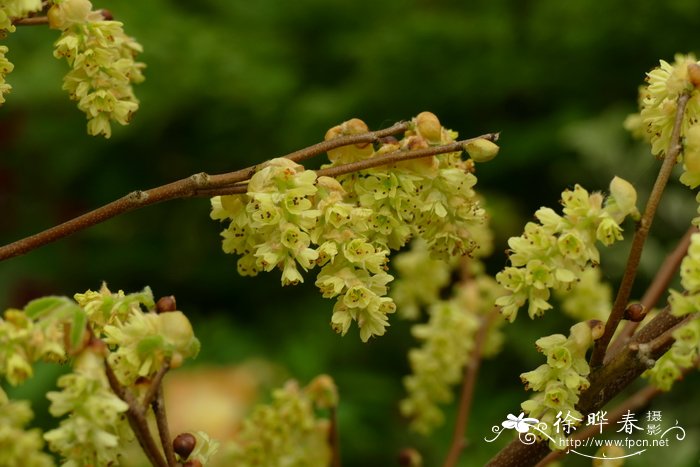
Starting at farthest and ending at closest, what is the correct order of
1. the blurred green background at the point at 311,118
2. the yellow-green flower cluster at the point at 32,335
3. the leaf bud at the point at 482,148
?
the blurred green background at the point at 311,118, the leaf bud at the point at 482,148, the yellow-green flower cluster at the point at 32,335

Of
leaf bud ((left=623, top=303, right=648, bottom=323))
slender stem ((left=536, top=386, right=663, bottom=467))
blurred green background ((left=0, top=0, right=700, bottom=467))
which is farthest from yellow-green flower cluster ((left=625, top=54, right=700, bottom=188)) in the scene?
blurred green background ((left=0, top=0, right=700, bottom=467))

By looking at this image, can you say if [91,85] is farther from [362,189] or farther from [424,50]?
[424,50]

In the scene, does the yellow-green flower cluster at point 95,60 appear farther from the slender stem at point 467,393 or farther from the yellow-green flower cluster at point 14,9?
the slender stem at point 467,393

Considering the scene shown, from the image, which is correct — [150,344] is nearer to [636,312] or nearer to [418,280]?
[636,312]

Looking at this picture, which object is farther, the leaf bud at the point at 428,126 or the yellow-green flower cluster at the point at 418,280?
the yellow-green flower cluster at the point at 418,280

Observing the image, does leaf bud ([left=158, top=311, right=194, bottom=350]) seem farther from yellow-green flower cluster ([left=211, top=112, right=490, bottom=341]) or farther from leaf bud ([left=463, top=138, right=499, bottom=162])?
leaf bud ([left=463, top=138, right=499, bottom=162])

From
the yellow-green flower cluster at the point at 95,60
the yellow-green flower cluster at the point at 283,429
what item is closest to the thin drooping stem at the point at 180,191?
the yellow-green flower cluster at the point at 95,60

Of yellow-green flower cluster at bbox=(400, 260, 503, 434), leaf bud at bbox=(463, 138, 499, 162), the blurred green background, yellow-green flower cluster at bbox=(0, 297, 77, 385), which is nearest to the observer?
yellow-green flower cluster at bbox=(0, 297, 77, 385)
